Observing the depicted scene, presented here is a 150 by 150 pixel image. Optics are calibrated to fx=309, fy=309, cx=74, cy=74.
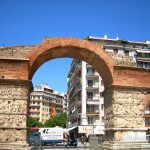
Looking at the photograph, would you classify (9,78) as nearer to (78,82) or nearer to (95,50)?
(95,50)

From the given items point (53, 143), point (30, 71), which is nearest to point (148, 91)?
point (30, 71)

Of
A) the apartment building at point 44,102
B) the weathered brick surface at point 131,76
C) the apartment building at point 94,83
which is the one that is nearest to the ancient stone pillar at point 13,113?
the weathered brick surface at point 131,76

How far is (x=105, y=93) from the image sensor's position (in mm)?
17938

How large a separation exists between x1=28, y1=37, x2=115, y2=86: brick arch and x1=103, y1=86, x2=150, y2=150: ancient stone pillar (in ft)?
3.42

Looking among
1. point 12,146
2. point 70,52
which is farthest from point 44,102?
point 12,146

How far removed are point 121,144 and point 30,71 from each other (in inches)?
233

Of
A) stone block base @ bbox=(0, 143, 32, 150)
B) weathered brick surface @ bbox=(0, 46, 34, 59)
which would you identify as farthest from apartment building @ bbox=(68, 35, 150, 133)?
stone block base @ bbox=(0, 143, 32, 150)

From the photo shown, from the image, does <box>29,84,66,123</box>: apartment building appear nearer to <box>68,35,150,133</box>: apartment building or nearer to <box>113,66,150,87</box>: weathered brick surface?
<box>68,35,150,133</box>: apartment building

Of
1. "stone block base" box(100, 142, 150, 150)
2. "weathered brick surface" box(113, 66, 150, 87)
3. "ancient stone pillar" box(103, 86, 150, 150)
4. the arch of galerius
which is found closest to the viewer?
the arch of galerius

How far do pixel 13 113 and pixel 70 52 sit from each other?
482 cm

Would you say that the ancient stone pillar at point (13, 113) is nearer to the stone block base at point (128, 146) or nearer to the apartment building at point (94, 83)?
the stone block base at point (128, 146)

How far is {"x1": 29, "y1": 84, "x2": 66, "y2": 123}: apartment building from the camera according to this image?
82875 mm

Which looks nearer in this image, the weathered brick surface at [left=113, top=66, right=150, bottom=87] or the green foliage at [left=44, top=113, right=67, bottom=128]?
the weathered brick surface at [left=113, top=66, right=150, bottom=87]

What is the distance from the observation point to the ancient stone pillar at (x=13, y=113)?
14.6m
